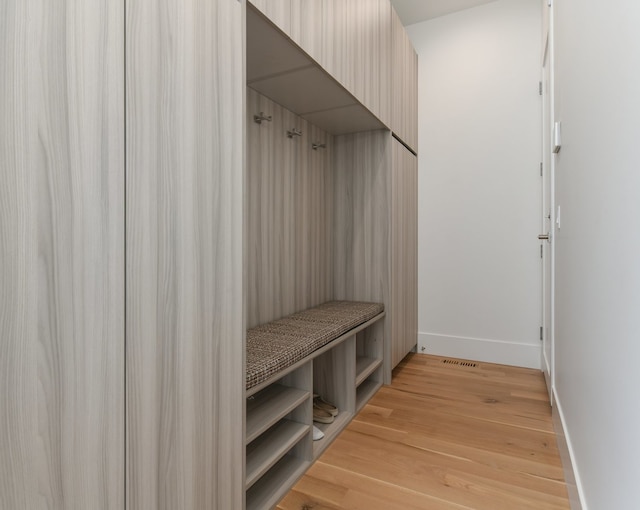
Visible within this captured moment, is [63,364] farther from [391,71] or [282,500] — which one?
[391,71]

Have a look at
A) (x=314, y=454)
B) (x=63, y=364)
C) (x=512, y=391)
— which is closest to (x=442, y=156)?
(x=512, y=391)

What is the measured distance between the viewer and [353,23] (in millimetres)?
1879

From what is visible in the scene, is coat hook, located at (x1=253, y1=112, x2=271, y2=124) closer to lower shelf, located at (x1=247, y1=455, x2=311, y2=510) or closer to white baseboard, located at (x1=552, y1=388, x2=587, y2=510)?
lower shelf, located at (x1=247, y1=455, x2=311, y2=510)

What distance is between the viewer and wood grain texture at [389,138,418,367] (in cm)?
259

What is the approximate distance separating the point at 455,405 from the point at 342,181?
1.65 meters

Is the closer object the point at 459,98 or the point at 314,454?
→ the point at 314,454

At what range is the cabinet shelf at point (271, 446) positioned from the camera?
134 centimetres

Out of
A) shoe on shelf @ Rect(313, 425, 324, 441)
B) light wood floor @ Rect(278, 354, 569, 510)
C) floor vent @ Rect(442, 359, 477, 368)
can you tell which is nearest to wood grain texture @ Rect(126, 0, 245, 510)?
light wood floor @ Rect(278, 354, 569, 510)

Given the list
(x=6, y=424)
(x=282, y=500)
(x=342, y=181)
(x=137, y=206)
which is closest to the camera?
(x=6, y=424)

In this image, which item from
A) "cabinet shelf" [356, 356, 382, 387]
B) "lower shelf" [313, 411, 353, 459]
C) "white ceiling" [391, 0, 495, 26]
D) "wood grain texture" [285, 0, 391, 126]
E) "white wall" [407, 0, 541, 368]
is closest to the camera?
"wood grain texture" [285, 0, 391, 126]

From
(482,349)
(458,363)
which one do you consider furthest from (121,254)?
(482,349)

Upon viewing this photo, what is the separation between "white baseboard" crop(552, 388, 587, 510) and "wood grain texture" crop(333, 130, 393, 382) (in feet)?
3.29

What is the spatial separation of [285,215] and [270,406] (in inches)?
42.6

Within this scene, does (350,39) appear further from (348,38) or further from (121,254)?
(121,254)
